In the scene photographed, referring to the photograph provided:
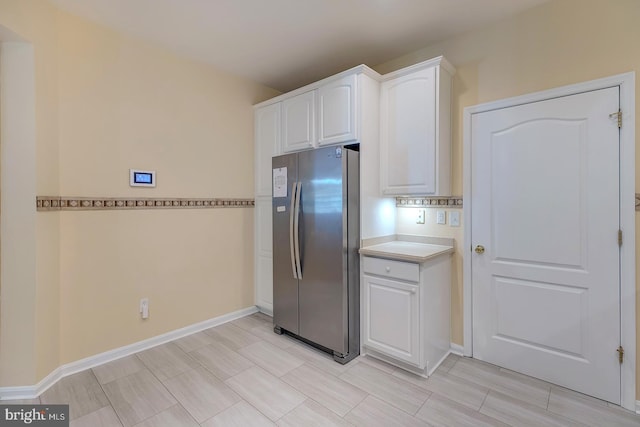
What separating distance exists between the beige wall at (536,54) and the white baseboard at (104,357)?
2165mm

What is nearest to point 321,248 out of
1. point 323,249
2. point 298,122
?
point 323,249

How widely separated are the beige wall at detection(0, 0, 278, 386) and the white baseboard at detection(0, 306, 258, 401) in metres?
0.05

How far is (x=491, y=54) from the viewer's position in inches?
87.4

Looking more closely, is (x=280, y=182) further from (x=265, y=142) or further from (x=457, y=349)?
(x=457, y=349)

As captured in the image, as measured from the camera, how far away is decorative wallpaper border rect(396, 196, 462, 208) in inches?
93.9

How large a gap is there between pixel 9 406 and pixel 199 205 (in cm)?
178

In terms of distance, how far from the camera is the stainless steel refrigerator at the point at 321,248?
89.4 inches

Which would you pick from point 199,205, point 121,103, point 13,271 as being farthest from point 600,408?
point 121,103

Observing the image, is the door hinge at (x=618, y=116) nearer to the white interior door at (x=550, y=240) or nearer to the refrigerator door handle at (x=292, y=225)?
the white interior door at (x=550, y=240)

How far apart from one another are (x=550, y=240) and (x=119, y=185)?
3.22 m

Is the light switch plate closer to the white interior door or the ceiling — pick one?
the white interior door

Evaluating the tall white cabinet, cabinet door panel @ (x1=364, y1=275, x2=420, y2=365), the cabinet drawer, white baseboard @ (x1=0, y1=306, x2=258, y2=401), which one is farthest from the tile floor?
the tall white cabinet

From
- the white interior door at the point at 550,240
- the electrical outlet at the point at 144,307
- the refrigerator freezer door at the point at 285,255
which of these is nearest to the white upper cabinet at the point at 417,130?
the white interior door at the point at 550,240

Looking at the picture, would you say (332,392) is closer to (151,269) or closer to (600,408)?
(600,408)
